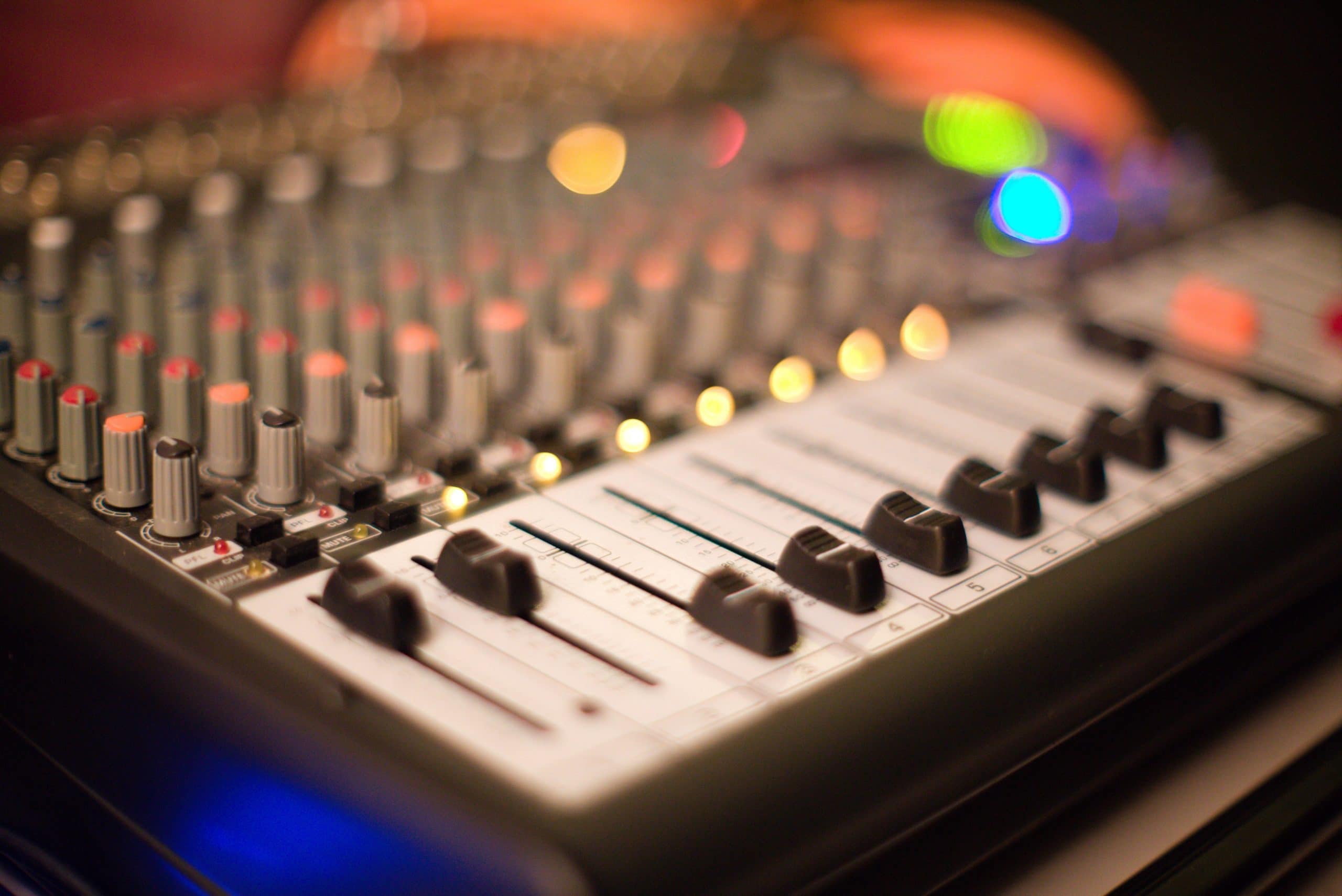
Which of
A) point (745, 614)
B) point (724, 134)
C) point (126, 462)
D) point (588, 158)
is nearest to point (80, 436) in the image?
point (126, 462)

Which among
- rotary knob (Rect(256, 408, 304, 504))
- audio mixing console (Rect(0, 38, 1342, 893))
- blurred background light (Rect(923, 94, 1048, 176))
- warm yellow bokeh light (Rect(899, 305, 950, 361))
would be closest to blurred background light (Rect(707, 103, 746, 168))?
audio mixing console (Rect(0, 38, 1342, 893))

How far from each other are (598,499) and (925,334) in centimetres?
37

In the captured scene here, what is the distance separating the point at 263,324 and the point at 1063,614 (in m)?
0.53

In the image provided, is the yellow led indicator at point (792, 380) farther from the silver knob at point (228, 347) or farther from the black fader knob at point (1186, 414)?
the silver knob at point (228, 347)

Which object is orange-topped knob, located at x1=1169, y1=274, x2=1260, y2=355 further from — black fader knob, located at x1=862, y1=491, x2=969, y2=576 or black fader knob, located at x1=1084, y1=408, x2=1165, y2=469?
black fader knob, located at x1=862, y1=491, x2=969, y2=576

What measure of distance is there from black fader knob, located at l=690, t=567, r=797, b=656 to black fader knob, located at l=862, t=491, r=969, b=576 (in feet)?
0.35

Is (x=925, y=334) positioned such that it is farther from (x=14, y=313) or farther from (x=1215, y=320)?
(x=14, y=313)

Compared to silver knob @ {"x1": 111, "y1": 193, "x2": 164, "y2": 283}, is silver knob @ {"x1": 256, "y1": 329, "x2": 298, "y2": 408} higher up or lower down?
lower down

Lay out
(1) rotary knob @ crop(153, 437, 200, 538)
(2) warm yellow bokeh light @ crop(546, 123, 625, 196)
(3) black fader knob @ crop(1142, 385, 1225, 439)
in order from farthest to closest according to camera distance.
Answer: (2) warm yellow bokeh light @ crop(546, 123, 625, 196), (3) black fader knob @ crop(1142, 385, 1225, 439), (1) rotary knob @ crop(153, 437, 200, 538)

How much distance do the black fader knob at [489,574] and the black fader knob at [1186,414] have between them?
A: 0.46m

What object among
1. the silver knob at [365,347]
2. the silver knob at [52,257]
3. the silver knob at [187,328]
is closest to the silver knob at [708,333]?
the silver knob at [365,347]

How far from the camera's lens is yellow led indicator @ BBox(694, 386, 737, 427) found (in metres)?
0.77

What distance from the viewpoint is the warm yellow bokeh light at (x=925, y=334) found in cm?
91

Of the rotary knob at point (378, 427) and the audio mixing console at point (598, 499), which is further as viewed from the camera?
the rotary knob at point (378, 427)
